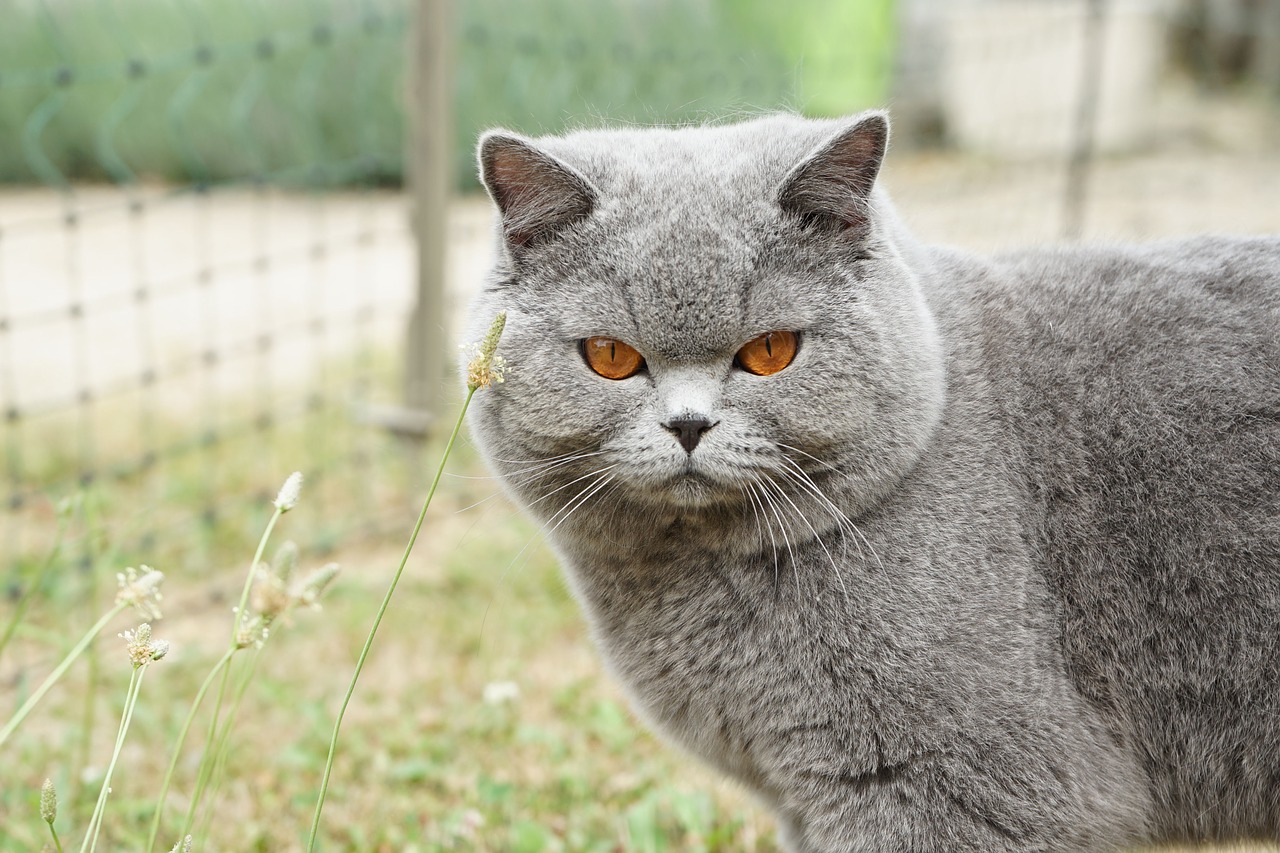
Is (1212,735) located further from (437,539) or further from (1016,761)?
(437,539)

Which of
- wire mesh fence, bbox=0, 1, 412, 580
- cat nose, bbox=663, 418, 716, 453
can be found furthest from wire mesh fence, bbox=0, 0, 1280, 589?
cat nose, bbox=663, 418, 716, 453

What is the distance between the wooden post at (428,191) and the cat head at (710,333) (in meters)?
1.94

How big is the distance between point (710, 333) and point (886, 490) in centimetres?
36

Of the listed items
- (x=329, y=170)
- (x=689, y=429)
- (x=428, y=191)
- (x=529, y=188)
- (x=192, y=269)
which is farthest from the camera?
(x=192, y=269)

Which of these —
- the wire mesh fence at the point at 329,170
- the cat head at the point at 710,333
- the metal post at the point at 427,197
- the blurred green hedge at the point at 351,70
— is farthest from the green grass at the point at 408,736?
the blurred green hedge at the point at 351,70

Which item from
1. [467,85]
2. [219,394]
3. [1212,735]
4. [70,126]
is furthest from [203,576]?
[70,126]

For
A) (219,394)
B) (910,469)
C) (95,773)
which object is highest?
(910,469)

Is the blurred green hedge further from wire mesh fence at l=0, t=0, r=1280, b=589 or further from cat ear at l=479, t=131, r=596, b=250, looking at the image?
cat ear at l=479, t=131, r=596, b=250

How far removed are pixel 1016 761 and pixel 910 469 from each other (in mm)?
423

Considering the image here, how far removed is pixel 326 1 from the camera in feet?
26.2

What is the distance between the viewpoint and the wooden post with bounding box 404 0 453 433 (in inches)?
143

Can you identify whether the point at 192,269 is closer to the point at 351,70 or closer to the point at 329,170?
the point at 351,70

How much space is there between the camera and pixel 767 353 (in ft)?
5.30

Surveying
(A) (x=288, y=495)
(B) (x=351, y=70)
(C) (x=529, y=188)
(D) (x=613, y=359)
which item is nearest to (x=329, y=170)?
(C) (x=529, y=188)
